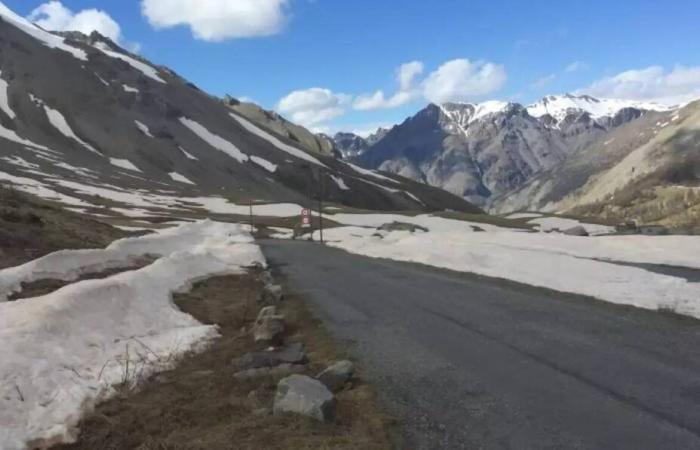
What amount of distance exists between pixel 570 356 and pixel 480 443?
5.71 m

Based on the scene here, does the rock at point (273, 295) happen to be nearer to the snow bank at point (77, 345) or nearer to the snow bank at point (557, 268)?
the snow bank at point (77, 345)

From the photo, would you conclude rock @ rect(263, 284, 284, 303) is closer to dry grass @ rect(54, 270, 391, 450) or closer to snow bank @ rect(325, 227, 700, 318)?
dry grass @ rect(54, 270, 391, 450)

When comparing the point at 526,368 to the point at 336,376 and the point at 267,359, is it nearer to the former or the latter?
the point at 336,376

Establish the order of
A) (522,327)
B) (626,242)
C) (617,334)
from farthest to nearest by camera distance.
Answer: (626,242) < (522,327) < (617,334)

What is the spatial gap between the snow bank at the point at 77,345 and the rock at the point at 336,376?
420 centimetres

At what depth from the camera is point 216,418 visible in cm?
1090

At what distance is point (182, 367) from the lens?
15.0 m

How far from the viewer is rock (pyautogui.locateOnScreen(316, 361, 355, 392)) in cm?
1247

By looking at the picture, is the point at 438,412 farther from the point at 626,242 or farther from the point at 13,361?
the point at 626,242

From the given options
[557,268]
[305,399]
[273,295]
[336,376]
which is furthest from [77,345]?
[557,268]

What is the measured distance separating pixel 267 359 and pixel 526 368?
5993 millimetres

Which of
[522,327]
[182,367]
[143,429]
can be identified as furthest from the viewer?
[522,327]

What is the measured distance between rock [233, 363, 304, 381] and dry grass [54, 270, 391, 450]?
0.22 metres

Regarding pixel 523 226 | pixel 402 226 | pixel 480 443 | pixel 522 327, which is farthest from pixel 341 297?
pixel 523 226
